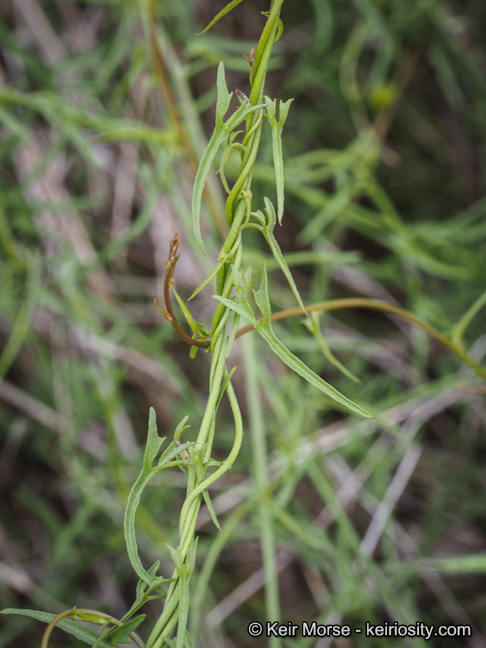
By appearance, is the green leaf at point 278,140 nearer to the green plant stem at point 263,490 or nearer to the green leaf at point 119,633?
the green leaf at point 119,633

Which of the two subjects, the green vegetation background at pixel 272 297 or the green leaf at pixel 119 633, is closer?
the green leaf at pixel 119 633

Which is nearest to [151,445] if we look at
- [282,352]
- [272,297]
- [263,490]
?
[282,352]

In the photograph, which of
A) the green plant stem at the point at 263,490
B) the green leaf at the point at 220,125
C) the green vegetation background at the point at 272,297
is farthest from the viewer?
the green vegetation background at the point at 272,297

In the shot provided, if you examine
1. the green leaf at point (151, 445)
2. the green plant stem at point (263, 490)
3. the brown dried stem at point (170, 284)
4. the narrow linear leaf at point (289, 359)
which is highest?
the brown dried stem at point (170, 284)

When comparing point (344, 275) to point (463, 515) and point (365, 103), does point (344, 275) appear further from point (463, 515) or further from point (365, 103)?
point (463, 515)

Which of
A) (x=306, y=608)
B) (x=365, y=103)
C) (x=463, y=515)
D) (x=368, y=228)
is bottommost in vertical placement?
(x=306, y=608)

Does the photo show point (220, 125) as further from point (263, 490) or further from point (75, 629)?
point (263, 490)

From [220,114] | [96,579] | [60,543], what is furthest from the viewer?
[96,579]

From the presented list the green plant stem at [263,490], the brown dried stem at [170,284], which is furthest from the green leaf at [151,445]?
the green plant stem at [263,490]

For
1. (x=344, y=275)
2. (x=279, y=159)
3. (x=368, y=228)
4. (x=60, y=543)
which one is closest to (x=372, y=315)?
(x=344, y=275)
